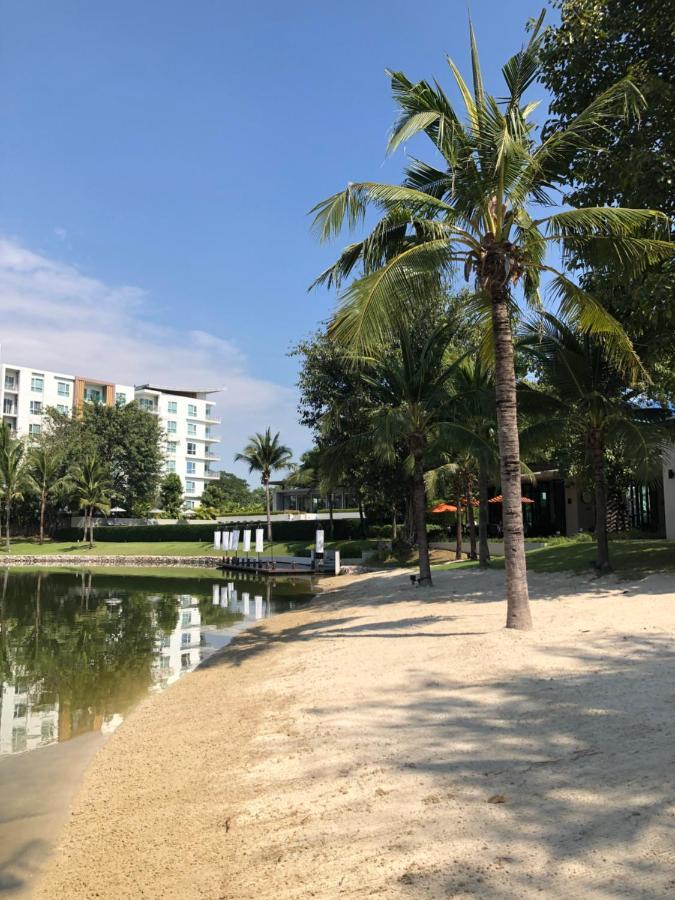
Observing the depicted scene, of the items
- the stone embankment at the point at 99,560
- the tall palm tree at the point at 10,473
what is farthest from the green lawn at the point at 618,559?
the tall palm tree at the point at 10,473

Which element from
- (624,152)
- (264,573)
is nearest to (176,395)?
(264,573)

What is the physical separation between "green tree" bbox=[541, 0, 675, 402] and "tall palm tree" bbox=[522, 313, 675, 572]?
117cm

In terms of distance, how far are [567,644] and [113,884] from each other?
584 cm

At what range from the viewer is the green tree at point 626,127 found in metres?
11.8

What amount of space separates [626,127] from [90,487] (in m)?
51.3

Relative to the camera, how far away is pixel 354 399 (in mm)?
26422

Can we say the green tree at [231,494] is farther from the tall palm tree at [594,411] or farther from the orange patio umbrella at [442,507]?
the tall palm tree at [594,411]

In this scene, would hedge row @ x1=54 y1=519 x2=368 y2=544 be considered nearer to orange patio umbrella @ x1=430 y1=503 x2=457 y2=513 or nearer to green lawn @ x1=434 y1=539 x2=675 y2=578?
orange patio umbrella @ x1=430 y1=503 x2=457 y2=513

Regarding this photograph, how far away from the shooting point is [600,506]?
1520cm

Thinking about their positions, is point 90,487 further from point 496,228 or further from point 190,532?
point 496,228

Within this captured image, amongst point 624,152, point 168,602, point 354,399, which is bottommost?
point 168,602

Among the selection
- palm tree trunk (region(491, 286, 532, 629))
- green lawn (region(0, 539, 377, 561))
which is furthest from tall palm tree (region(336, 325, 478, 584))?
green lawn (region(0, 539, 377, 561))

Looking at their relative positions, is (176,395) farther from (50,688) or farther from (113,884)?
(113,884)

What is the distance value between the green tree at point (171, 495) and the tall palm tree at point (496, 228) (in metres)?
64.5
